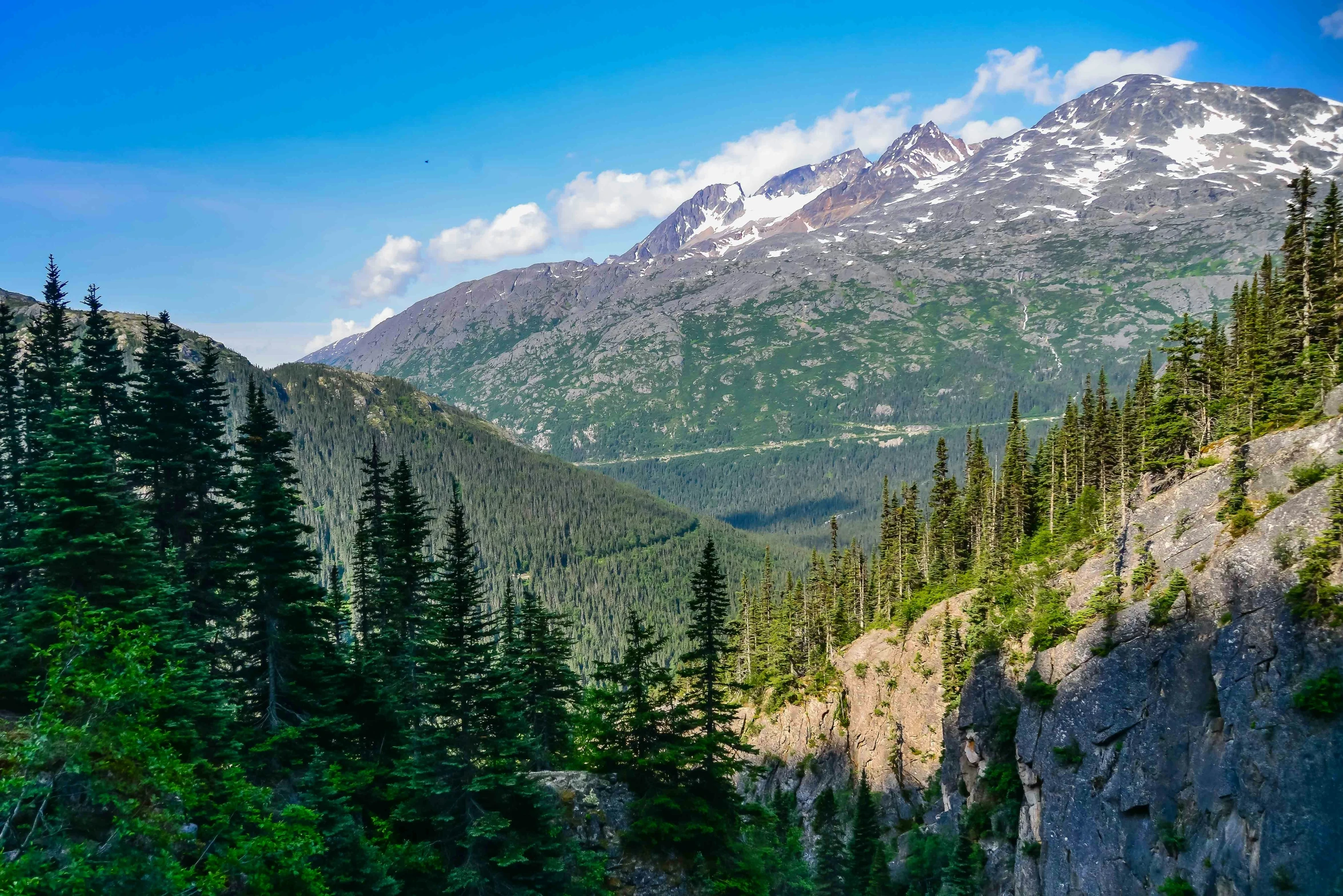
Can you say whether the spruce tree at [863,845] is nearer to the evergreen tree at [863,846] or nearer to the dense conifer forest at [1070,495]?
the evergreen tree at [863,846]

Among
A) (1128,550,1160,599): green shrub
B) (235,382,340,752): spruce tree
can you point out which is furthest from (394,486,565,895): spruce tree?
(1128,550,1160,599): green shrub

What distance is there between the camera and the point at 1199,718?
33.3m

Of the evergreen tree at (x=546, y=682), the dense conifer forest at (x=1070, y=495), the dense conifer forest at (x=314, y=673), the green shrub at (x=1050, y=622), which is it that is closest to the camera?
the dense conifer forest at (x=314, y=673)

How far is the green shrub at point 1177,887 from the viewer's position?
101ft

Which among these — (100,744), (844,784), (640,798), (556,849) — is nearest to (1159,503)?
(640,798)

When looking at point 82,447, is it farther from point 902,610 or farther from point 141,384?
point 902,610

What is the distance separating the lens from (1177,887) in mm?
31062

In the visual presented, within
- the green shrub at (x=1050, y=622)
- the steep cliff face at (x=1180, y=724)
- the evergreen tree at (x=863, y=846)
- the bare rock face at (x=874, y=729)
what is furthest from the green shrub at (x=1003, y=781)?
the bare rock face at (x=874, y=729)

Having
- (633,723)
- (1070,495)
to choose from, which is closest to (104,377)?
(633,723)

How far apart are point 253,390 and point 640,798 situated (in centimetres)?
2626

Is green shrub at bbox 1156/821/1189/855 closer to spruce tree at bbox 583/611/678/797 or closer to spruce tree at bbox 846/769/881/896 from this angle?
spruce tree at bbox 583/611/678/797

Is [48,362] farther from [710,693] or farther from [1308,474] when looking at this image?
[1308,474]

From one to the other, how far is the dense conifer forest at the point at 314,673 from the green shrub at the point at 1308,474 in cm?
25

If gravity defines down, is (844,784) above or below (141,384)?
below
